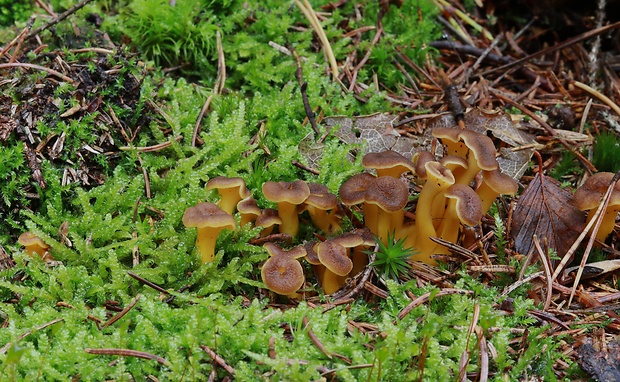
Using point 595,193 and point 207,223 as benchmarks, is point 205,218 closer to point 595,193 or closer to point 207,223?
point 207,223

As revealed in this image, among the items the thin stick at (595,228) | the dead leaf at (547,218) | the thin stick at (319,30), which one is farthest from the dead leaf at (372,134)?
the thin stick at (595,228)

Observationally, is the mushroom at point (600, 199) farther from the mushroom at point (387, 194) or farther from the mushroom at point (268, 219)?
the mushroom at point (268, 219)

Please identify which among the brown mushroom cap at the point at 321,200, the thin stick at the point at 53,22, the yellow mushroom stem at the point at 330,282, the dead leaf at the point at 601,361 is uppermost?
the thin stick at the point at 53,22

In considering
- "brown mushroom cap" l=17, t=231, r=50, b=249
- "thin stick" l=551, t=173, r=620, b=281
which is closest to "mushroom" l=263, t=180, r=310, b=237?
"brown mushroom cap" l=17, t=231, r=50, b=249

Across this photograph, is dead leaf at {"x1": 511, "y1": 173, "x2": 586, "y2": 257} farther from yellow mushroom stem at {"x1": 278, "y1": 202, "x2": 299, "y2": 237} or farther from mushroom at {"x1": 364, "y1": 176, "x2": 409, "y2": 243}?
yellow mushroom stem at {"x1": 278, "y1": 202, "x2": 299, "y2": 237}

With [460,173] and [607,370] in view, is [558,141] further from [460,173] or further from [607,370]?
[607,370]
